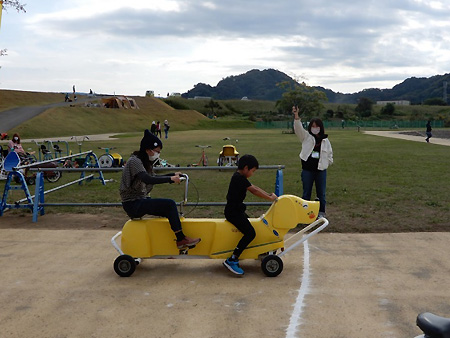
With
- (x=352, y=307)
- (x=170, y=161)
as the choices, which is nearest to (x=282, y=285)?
(x=352, y=307)

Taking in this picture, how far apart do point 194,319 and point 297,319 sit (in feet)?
3.31

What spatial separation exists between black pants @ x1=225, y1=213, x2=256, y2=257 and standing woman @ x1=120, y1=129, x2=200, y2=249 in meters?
Result: 0.52

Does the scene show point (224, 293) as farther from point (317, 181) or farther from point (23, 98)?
point (23, 98)

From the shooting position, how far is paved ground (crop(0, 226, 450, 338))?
177 inches

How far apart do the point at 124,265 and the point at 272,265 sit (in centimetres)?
185

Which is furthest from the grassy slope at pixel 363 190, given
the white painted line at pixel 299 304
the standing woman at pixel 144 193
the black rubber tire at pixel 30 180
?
the standing woman at pixel 144 193

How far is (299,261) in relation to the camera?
6570 millimetres

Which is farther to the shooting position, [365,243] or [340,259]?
[365,243]

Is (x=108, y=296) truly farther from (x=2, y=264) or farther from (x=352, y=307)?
(x=352, y=307)

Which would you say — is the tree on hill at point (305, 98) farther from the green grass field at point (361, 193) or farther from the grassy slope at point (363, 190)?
the green grass field at point (361, 193)

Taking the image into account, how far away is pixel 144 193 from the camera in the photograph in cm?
616

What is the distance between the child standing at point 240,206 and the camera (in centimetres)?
590

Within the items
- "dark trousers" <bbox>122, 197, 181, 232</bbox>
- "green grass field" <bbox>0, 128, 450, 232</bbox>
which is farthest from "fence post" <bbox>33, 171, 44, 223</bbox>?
"dark trousers" <bbox>122, 197, 181, 232</bbox>

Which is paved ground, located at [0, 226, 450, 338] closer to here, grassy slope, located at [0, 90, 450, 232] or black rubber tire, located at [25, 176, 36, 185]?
grassy slope, located at [0, 90, 450, 232]
